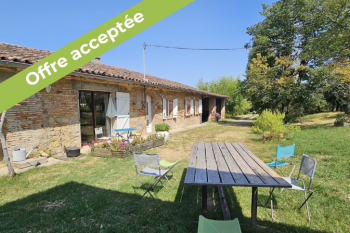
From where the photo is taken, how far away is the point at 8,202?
2869 millimetres

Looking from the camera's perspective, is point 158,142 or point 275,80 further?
point 275,80

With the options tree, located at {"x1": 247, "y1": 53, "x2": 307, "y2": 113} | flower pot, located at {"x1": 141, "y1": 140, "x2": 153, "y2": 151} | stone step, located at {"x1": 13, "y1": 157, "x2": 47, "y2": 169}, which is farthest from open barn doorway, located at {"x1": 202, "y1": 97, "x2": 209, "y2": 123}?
stone step, located at {"x1": 13, "y1": 157, "x2": 47, "y2": 169}

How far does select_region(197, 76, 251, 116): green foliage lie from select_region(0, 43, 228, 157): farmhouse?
15923 millimetres

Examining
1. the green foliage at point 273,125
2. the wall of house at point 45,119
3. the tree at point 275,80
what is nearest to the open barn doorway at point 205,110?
the tree at point 275,80

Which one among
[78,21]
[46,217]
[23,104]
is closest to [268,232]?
[46,217]

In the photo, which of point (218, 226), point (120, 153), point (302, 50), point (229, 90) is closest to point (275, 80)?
point (302, 50)

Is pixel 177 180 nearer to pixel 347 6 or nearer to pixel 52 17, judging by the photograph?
pixel 52 17

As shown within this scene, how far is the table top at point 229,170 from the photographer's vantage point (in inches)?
73.9

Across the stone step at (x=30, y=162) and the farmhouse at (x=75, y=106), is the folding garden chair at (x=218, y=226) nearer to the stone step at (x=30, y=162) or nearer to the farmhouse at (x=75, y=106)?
the stone step at (x=30, y=162)

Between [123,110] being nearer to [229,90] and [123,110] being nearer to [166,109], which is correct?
[166,109]

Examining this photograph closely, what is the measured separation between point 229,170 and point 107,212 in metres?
1.89

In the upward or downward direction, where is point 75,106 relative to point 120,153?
upward

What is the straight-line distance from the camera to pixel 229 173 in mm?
2158

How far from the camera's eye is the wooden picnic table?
1878 millimetres
